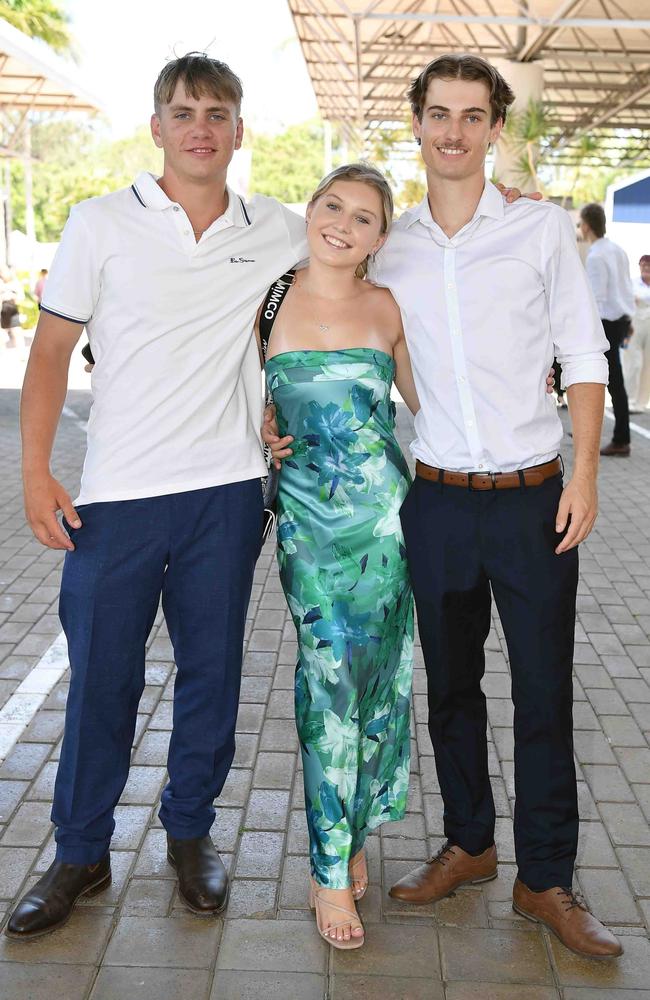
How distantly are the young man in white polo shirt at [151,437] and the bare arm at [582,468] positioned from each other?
2.80ft

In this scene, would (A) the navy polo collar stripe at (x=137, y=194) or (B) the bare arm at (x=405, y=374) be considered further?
(B) the bare arm at (x=405, y=374)

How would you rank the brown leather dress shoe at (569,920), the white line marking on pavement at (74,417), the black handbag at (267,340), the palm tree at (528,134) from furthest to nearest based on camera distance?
the palm tree at (528,134)
the white line marking on pavement at (74,417)
the black handbag at (267,340)
the brown leather dress shoe at (569,920)

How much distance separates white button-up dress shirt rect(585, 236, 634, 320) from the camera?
34.3 feet

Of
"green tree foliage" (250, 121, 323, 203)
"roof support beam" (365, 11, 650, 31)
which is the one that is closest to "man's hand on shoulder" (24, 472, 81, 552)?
"roof support beam" (365, 11, 650, 31)

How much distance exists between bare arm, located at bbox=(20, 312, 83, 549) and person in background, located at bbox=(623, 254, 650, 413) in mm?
10613

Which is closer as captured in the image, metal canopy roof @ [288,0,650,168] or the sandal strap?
the sandal strap

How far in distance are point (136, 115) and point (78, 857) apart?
102 metres

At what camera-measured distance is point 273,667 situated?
5051mm

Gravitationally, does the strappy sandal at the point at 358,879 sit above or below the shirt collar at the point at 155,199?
below

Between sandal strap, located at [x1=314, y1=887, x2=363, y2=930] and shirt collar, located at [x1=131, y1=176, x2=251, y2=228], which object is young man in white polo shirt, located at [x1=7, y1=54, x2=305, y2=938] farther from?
sandal strap, located at [x1=314, y1=887, x2=363, y2=930]

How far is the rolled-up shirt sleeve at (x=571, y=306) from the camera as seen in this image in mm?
2801

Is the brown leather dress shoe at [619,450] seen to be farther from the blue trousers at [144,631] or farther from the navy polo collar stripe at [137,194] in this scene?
the navy polo collar stripe at [137,194]

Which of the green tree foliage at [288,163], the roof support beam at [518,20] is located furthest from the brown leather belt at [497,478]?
the green tree foliage at [288,163]

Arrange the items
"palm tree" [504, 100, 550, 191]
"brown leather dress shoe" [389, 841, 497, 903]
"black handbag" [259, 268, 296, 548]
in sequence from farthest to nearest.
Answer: "palm tree" [504, 100, 550, 191] → "brown leather dress shoe" [389, 841, 497, 903] → "black handbag" [259, 268, 296, 548]
